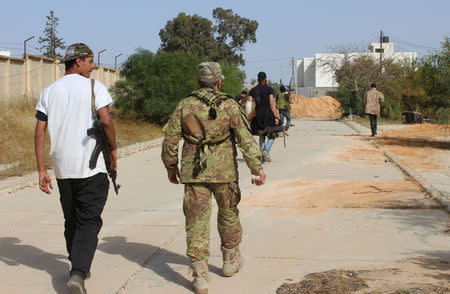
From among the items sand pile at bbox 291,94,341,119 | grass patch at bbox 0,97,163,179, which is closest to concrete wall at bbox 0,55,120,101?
grass patch at bbox 0,97,163,179

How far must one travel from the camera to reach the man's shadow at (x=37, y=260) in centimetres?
512

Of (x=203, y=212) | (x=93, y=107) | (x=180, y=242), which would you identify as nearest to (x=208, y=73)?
(x=93, y=107)

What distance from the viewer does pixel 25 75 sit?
22.8 metres

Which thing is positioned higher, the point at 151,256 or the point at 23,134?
the point at 23,134

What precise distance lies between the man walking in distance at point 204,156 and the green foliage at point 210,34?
54.7m

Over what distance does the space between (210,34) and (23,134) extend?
154 feet

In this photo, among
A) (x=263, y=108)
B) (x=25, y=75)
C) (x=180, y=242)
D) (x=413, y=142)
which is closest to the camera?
(x=180, y=242)

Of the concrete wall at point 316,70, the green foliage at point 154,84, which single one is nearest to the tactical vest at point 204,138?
the green foliage at point 154,84

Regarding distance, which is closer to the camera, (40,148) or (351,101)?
(40,148)

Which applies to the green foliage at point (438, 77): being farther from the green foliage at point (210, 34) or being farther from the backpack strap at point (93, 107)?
the green foliage at point (210, 34)

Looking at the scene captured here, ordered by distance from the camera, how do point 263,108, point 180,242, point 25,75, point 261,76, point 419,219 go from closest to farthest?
point 180,242
point 419,219
point 261,76
point 263,108
point 25,75

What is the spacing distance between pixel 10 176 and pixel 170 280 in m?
6.97

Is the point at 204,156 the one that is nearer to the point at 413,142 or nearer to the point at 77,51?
the point at 77,51

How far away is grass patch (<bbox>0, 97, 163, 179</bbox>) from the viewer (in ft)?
40.8
